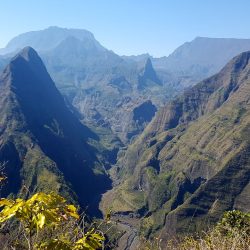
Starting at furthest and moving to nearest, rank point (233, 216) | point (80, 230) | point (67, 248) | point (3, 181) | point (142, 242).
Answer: point (233, 216) < point (142, 242) < point (3, 181) < point (80, 230) < point (67, 248)

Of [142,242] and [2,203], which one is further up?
[2,203]

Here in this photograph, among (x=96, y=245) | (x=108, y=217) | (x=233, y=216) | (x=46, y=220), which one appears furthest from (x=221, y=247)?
(x=233, y=216)

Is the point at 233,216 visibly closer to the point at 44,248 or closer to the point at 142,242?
the point at 142,242

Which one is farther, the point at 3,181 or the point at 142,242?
the point at 142,242

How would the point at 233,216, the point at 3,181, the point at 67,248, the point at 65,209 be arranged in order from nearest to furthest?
1. the point at 67,248
2. the point at 65,209
3. the point at 3,181
4. the point at 233,216

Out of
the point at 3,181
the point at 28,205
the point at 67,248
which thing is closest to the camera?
the point at 28,205

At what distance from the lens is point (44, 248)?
11.8 metres

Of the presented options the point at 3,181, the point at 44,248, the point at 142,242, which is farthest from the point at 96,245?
the point at 142,242

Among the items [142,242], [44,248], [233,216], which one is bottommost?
[233,216]

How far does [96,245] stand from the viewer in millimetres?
11297

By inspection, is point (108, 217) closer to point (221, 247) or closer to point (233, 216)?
point (221, 247)

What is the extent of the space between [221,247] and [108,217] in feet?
15.5

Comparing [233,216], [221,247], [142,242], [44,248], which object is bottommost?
[233,216]

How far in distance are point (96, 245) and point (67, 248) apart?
0.75 metres
